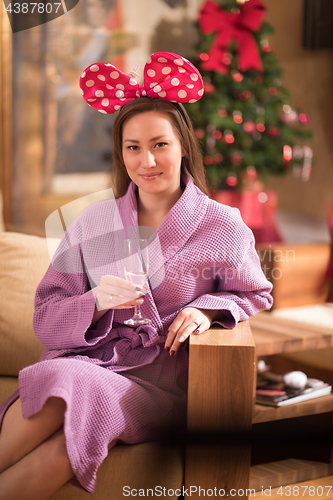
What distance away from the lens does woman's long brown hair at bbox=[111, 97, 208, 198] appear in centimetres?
118

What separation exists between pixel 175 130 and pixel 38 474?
769 mm

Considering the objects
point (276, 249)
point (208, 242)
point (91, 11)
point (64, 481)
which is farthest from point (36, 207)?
point (64, 481)

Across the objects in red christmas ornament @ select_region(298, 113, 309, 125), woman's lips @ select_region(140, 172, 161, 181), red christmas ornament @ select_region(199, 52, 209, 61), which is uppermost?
red christmas ornament @ select_region(199, 52, 209, 61)

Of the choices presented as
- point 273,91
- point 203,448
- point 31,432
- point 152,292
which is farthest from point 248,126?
point 31,432

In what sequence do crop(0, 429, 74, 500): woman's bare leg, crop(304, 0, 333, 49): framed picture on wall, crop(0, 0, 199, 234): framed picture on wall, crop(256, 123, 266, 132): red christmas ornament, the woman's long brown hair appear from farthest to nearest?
crop(304, 0, 333, 49): framed picture on wall < crop(256, 123, 266, 132): red christmas ornament < crop(0, 0, 199, 234): framed picture on wall < the woman's long brown hair < crop(0, 429, 74, 500): woman's bare leg

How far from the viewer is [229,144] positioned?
313 cm

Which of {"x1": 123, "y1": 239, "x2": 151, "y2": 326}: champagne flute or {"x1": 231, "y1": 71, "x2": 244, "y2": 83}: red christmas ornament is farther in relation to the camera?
{"x1": 231, "y1": 71, "x2": 244, "y2": 83}: red christmas ornament

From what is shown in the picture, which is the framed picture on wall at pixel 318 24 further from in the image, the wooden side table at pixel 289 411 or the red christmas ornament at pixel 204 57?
the wooden side table at pixel 289 411

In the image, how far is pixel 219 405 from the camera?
1.07m

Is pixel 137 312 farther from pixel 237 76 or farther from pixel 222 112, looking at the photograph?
pixel 237 76

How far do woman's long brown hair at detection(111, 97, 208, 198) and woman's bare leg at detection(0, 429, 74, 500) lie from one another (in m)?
0.64

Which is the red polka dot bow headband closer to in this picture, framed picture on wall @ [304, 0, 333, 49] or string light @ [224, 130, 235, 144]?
string light @ [224, 130, 235, 144]

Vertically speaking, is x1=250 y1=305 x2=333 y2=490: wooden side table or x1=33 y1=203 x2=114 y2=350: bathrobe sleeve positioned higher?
x1=33 y1=203 x2=114 y2=350: bathrobe sleeve

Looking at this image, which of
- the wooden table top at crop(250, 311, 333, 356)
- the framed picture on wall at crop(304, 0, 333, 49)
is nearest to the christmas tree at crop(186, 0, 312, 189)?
the framed picture on wall at crop(304, 0, 333, 49)
